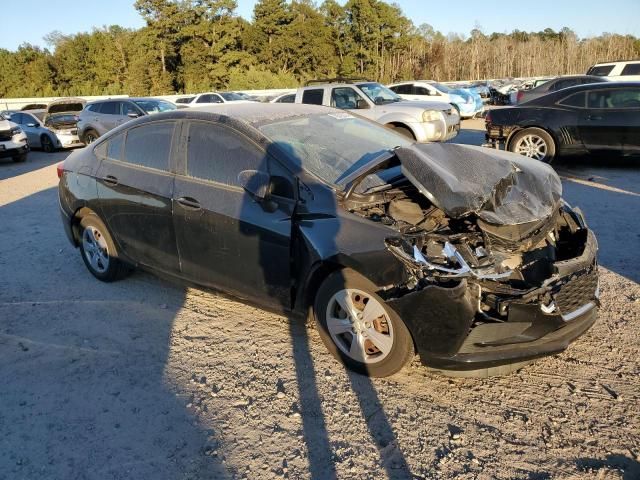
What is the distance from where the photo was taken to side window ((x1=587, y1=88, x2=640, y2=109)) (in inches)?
364

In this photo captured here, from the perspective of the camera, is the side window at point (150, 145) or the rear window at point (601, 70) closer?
the side window at point (150, 145)

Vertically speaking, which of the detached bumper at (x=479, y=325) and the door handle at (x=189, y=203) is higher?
the door handle at (x=189, y=203)

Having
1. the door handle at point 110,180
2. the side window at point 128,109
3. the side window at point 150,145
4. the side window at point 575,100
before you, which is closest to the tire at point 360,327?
the side window at point 150,145

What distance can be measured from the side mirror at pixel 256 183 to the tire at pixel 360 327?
733mm

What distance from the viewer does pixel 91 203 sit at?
5.11 metres

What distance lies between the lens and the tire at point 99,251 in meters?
5.10

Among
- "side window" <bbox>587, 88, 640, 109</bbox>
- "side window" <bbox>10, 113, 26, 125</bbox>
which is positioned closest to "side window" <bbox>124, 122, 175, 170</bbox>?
"side window" <bbox>587, 88, 640, 109</bbox>

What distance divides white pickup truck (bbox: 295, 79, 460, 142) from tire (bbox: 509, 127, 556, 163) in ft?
9.13

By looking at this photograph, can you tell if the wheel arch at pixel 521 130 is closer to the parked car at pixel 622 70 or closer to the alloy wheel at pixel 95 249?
the alloy wheel at pixel 95 249

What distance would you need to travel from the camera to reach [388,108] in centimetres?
1282

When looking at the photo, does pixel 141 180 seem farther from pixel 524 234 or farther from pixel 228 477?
pixel 524 234

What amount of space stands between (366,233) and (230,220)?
1.12m

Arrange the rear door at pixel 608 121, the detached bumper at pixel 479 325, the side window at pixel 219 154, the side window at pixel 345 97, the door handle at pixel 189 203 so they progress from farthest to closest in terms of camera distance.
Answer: the side window at pixel 345 97 → the rear door at pixel 608 121 → the door handle at pixel 189 203 → the side window at pixel 219 154 → the detached bumper at pixel 479 325

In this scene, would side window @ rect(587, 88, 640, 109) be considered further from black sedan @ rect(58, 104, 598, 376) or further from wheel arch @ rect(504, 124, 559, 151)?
black sedan @ rect(58, 104, 598, 376)
